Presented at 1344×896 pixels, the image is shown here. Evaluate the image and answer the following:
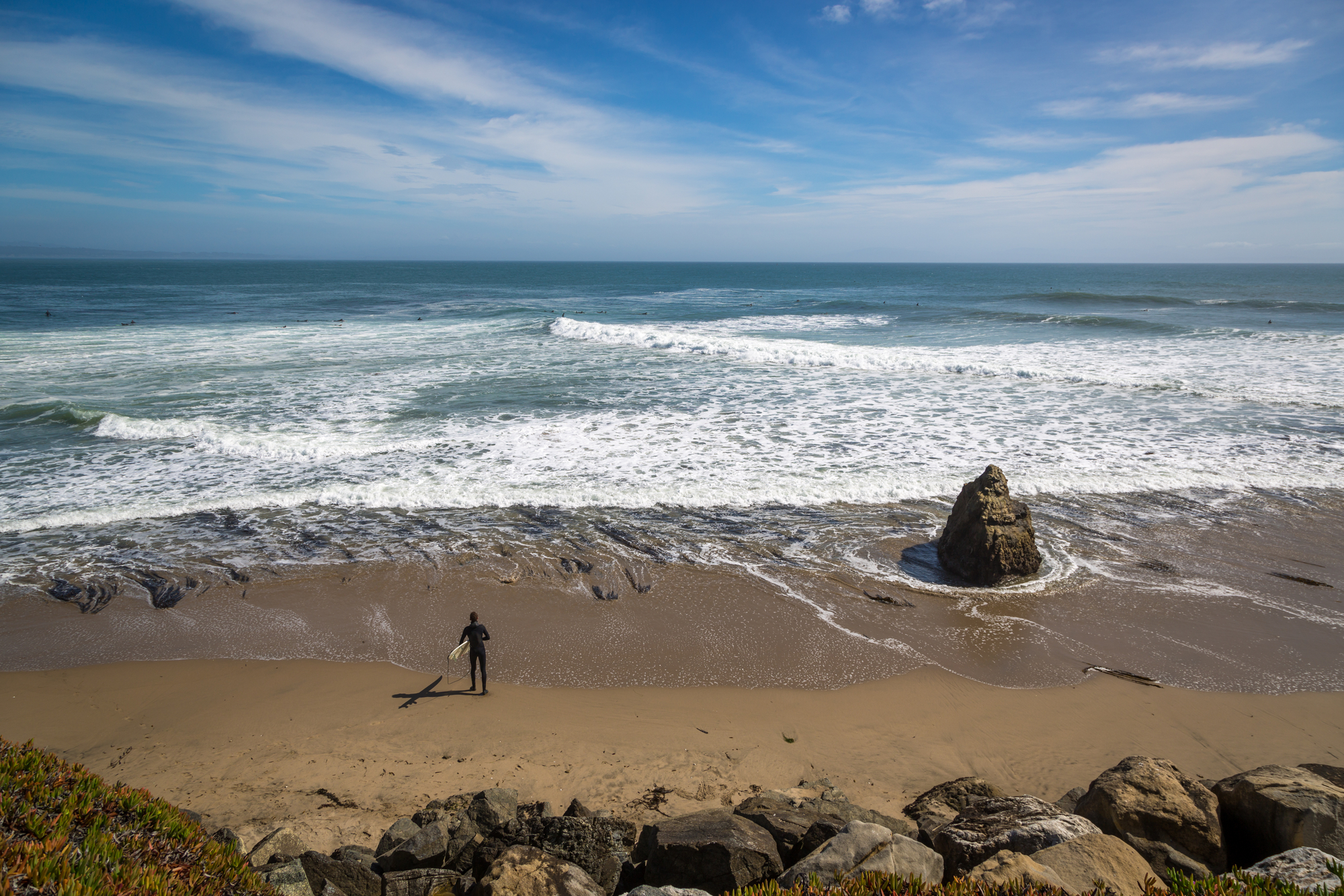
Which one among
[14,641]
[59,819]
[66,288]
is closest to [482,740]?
[59,819]

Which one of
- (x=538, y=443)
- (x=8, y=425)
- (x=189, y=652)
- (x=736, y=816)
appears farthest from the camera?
(x=8, y=425)

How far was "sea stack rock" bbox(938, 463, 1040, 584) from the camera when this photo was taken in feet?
27.9

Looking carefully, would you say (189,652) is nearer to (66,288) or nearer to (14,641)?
(14,641)

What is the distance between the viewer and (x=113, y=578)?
8898mm

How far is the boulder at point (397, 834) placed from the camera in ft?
14.3

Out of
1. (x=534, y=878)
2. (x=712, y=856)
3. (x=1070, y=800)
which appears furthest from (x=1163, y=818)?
(x=534, y=878)

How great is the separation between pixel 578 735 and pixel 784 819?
2338 millimetres

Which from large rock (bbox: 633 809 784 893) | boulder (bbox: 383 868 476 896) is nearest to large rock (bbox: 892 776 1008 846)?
large rock (bbox: 633 809 784 893)

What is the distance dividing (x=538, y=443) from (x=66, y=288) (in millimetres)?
78560

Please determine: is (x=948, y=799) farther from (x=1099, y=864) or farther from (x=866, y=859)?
(x=866, y=859)

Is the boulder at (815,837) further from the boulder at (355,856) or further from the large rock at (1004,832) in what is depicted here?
the boulder at (355,856)

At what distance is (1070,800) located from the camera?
16.1 ft

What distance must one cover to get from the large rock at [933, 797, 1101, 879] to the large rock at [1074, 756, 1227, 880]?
0.46 m

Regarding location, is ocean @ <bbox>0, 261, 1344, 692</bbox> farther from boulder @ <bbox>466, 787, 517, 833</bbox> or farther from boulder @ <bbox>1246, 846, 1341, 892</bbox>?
boulder @ <bbox>1246, 846, 1341, 892</bbox>
